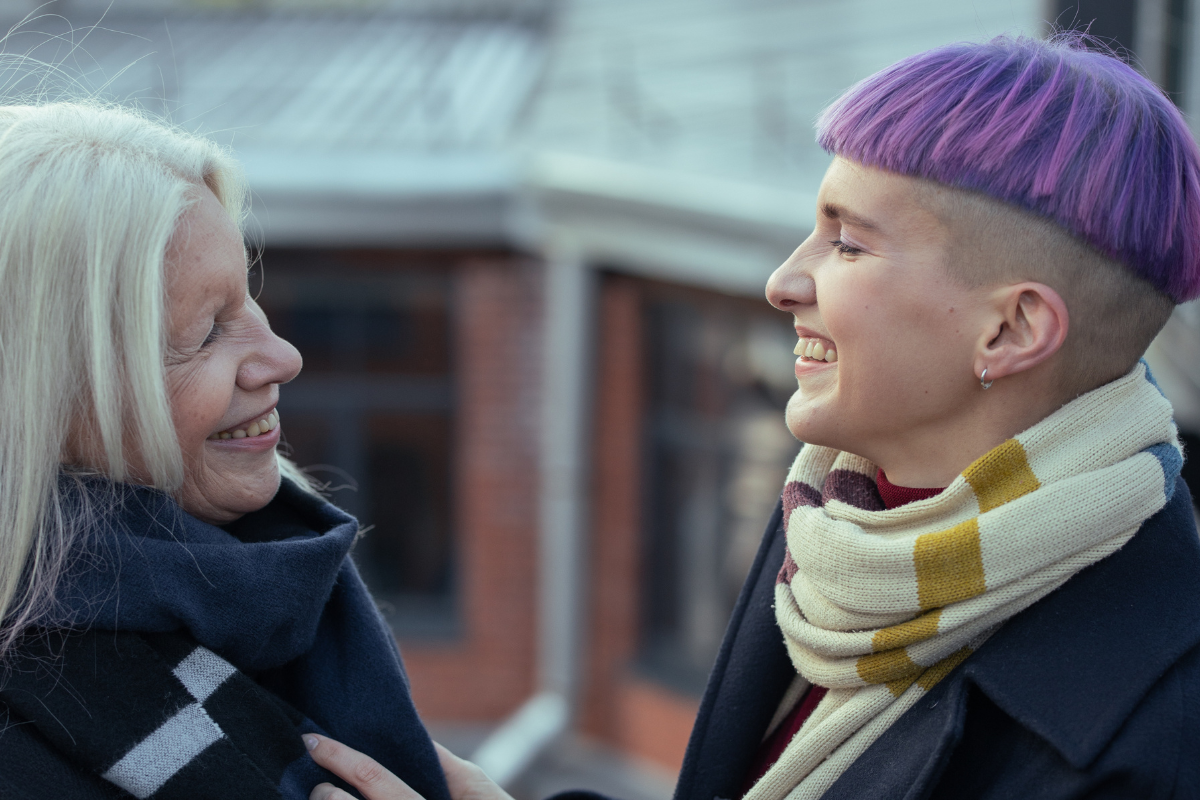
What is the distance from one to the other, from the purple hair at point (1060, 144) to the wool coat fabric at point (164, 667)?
90 cm

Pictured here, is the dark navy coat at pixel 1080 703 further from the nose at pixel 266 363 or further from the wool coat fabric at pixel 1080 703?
the nose at pixel 266 363

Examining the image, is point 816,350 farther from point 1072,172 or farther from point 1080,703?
point 1080,703

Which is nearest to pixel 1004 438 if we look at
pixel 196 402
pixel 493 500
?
pixel 196 402

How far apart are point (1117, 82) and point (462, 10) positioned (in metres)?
6.66

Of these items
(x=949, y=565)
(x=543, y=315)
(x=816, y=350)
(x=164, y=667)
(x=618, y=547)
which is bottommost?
(x=618, y=547)

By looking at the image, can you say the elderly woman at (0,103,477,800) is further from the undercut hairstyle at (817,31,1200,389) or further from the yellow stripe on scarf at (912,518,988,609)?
the undercut hairstyle at (817,31,1200,389)

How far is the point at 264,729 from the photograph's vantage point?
136 centimetres

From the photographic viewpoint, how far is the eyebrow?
1.37m

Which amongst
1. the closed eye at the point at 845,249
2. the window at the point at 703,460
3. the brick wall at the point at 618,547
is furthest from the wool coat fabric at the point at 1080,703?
the brick wall at the point at 618,547

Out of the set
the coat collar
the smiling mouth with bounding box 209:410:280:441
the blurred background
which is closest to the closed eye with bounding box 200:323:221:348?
the smiling mouth with bounding box 209:410:280:441

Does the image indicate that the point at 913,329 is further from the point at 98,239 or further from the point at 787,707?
the point at 98,239

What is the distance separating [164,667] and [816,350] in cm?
91

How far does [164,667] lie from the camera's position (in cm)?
131

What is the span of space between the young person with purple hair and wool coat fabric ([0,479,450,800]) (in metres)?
0.14
